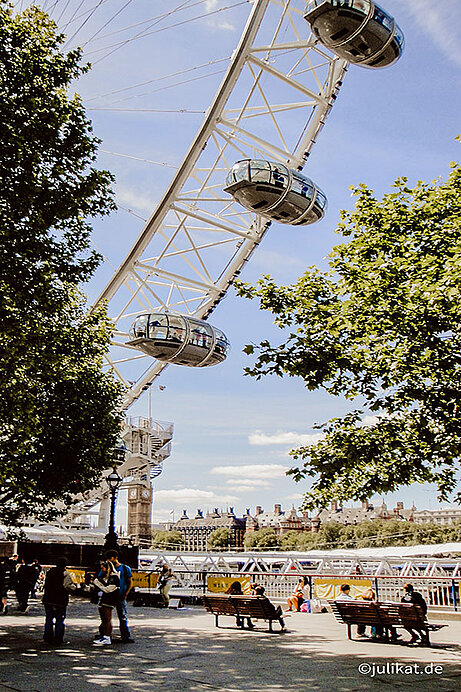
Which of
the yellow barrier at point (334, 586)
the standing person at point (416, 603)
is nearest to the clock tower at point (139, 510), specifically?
the yellow barrier at point (334, 586)

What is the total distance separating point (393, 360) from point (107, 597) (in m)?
6.02

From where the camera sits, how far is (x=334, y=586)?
18.7m

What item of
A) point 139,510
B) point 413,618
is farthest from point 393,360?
point 139,510

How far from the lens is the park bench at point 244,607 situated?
13023 millimetres

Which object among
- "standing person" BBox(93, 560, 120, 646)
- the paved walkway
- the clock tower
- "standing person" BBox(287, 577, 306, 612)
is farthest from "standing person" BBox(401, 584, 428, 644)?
the clock tower

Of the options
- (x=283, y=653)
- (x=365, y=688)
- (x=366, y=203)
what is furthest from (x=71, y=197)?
(x=365, y=688)

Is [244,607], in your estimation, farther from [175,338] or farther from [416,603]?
[175,338]

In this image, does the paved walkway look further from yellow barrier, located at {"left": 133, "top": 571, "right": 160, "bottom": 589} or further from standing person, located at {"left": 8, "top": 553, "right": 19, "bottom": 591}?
Answer: yellow barrier, located at {"left": 133, "top": 571, "right": 160, "bottom": 589}

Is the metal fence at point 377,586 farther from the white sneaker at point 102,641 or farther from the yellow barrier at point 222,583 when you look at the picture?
the white sneaker at point 102,641

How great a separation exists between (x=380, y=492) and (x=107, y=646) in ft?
16.7

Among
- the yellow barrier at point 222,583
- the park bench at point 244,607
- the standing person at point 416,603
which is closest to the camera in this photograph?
the standing person at point 416,603

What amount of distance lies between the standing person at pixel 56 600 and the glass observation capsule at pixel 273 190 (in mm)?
12710

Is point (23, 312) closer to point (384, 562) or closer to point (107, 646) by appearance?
point (107, 646)

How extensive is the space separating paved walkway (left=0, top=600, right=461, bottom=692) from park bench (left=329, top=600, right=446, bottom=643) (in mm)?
361
